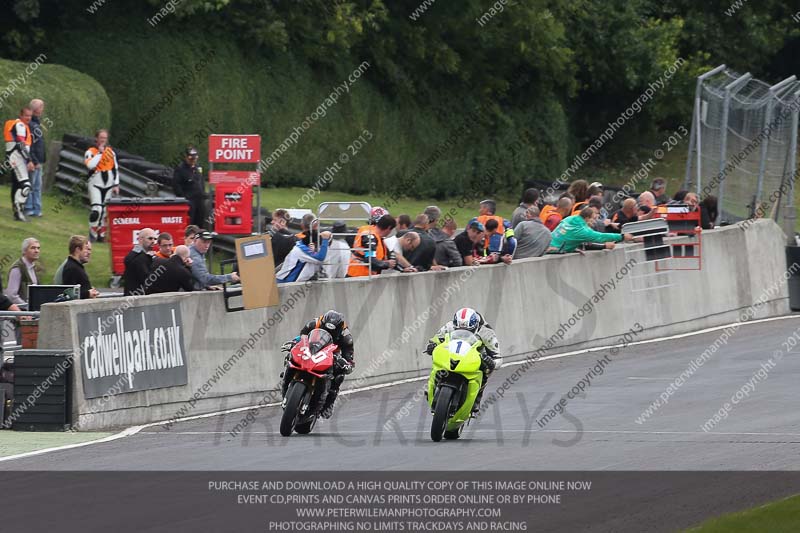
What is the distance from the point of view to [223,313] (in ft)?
53.5

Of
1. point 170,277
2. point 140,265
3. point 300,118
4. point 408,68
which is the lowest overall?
point 170,277

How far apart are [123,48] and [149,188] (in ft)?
19.1

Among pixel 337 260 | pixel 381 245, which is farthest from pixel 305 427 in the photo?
pixel 381 245

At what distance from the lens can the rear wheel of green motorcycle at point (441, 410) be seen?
43.6ft

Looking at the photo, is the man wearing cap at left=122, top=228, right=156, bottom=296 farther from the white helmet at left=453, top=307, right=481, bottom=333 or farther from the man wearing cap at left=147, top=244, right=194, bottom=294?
the white helmet at left=453, top=307, right=481, bottom=333

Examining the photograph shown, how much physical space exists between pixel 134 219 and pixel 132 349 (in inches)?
295

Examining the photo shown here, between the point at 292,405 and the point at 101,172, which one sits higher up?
the point at 101,172

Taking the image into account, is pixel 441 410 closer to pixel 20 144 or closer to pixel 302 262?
pixel 302 262

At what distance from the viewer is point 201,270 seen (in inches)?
661

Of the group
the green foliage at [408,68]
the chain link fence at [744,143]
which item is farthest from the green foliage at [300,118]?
the chain link fence at [744,143]

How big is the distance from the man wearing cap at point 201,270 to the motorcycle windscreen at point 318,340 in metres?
2.78

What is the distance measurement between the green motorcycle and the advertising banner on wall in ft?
10.5

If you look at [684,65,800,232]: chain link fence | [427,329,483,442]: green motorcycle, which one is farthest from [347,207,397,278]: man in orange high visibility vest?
[684,65,800,232]: chain link fence
